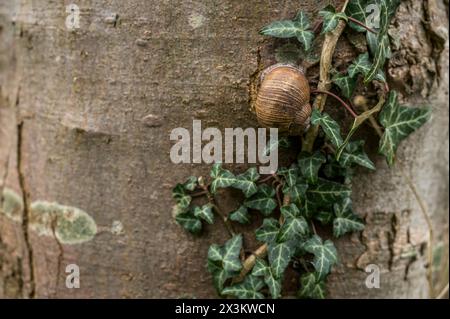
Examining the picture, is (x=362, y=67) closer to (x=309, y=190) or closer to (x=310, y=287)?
(x=309, y=190)

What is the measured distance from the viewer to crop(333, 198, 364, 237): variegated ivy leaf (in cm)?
116

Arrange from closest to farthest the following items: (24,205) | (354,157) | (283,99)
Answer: (283,99) → (354,157) → (24,205)

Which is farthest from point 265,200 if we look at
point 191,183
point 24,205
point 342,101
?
point 24,205

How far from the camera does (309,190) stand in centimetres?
114

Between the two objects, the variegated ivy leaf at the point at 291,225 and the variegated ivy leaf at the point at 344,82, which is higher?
the variegated ivy leaf at the point at 344,82

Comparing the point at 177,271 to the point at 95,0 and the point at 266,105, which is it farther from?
the point at 95,0

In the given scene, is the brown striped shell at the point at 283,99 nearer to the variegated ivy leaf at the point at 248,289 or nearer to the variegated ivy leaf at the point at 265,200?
the variegated ivy leaf at the point at 265,200

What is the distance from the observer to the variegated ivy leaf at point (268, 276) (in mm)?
1139

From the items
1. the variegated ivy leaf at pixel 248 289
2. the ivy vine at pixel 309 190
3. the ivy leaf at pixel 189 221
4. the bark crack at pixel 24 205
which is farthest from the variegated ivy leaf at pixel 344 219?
the bark crack at pixel 24 205

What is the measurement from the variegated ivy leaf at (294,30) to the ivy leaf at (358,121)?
0.60 ft

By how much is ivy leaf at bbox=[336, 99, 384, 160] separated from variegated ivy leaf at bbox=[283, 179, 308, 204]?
11 centimetres

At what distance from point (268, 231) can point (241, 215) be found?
0.07 m

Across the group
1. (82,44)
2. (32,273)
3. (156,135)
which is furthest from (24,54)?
(32,273)

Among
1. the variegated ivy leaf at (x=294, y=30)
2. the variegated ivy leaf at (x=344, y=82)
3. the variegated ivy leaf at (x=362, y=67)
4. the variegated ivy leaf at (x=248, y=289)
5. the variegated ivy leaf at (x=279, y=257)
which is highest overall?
the variegated ivy leaf at (x=294, y=30)
